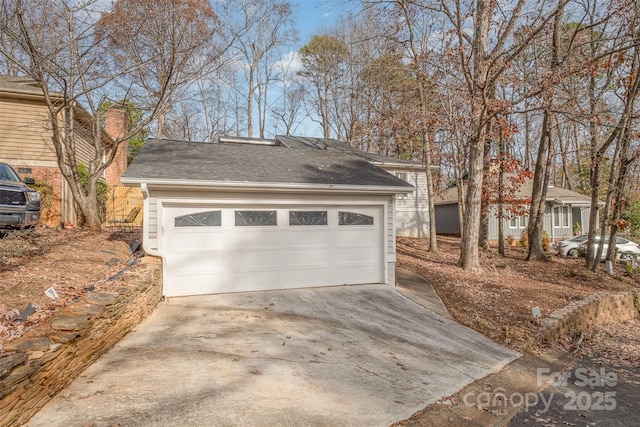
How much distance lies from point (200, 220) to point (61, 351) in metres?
4.31

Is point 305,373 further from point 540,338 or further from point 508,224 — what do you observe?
point 508,224

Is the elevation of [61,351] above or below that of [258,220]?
below

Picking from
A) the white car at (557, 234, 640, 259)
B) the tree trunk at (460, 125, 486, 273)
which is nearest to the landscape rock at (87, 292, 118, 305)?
the tree trunk at (460, 125, 486, 273)

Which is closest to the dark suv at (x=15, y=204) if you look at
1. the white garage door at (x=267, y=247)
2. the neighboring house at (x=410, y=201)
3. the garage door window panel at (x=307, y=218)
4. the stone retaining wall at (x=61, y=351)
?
the white garage door at (x=267, y=247)

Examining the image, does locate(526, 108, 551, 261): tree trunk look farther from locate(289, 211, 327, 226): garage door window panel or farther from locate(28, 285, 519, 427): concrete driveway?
locate(289, 211, 327, 226): garage door window panel

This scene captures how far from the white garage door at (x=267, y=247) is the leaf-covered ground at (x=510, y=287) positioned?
215cm

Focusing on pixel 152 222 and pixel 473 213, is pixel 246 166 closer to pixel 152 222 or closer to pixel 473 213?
pixel 152 222

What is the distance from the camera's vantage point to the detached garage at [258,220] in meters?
7.39

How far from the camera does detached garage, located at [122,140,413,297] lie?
24.2 ft

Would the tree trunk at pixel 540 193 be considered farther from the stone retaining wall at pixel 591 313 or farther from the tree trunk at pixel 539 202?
the stone retaining wall at pixel 591 313

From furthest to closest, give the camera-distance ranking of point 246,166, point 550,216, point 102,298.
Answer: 1. point 550,216
2. point 246,166
3. point 102,298

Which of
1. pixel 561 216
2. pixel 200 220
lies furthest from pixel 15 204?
pixel 561 216

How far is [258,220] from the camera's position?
8.04 meters

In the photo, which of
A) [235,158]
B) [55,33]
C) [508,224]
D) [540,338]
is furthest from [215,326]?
[508,224]
